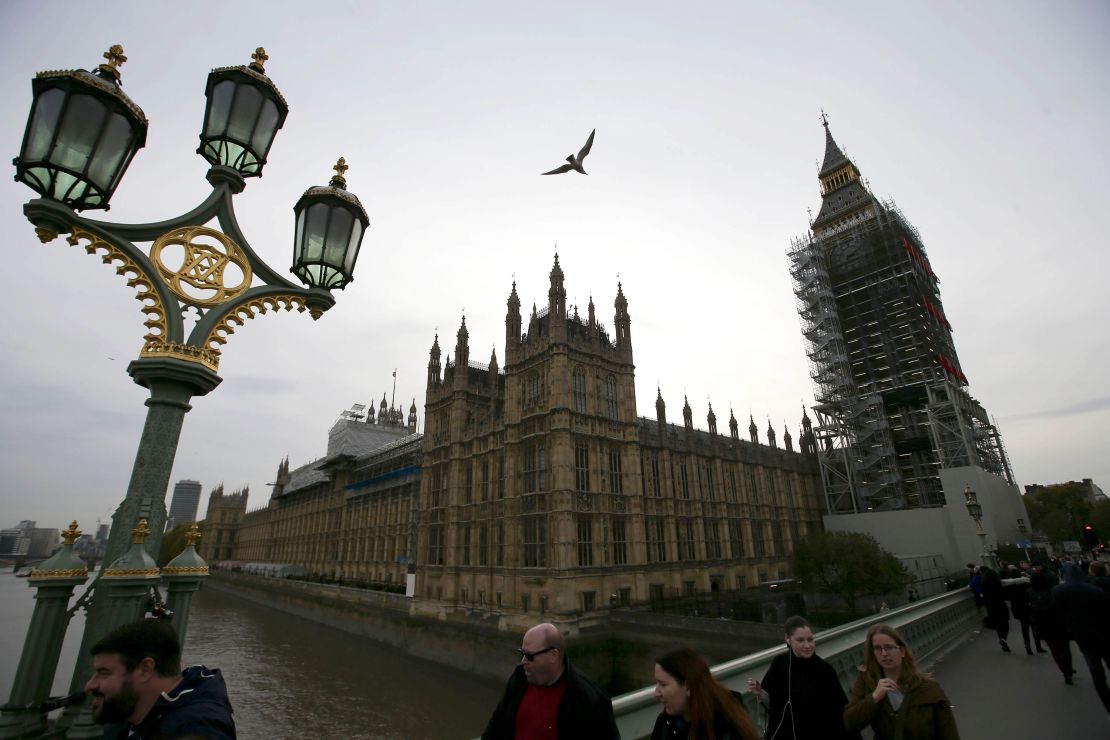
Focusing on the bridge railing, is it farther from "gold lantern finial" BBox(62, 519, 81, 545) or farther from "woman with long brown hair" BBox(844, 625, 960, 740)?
"gold lantern finial" BBox(62, 519, 81, 545)

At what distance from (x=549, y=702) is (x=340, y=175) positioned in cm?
540

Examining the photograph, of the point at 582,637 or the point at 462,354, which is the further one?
the point at 462,354

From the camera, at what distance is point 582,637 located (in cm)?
2717

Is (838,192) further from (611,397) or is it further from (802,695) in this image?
(802,695)

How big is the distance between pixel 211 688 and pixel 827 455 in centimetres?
5949

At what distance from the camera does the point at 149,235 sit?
420cm

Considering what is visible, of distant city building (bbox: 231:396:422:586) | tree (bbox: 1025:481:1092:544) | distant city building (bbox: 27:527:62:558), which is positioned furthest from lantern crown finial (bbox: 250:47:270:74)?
distant city building (bbox: 27:527:62:558)

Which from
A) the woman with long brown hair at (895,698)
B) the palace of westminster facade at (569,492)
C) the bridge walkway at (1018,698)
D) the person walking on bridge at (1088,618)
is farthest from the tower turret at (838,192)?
the woman with long brown hair at (895,698)

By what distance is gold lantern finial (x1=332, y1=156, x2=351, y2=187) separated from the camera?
5.41 m

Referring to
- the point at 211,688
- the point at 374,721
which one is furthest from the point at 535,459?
the point at 211,688

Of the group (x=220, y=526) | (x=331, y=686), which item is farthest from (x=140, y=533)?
(x=220, y=526)

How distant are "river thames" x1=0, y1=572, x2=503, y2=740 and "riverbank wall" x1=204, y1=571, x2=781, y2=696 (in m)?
0.73

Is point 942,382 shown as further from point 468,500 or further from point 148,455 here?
point 148,455

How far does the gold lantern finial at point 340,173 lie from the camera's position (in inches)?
213
